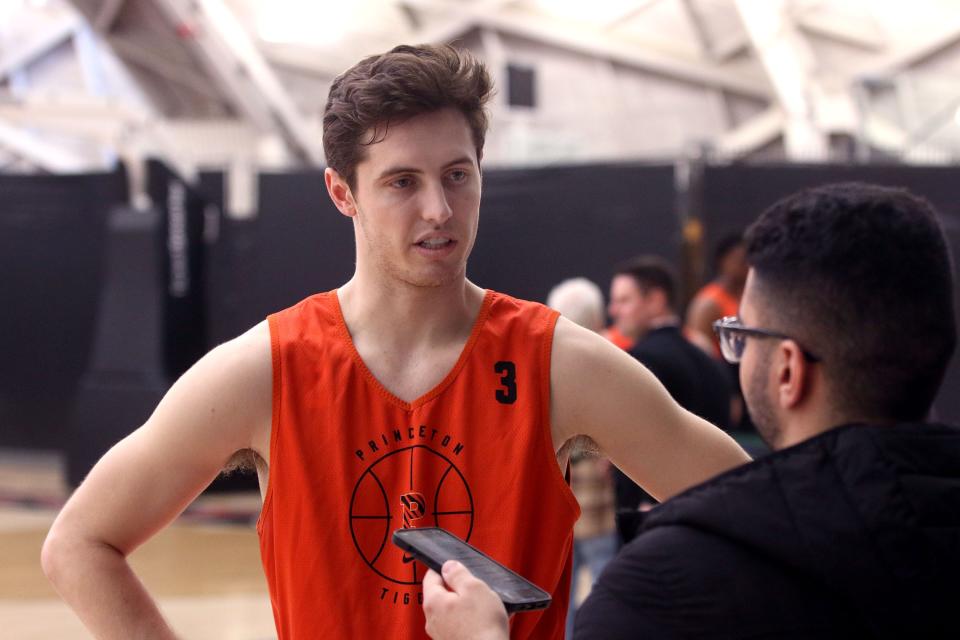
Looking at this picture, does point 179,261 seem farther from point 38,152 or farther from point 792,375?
point 38,152

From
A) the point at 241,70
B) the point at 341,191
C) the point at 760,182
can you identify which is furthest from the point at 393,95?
the point at 241,70

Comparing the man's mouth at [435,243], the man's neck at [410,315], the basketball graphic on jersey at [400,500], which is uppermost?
the man's mouth at [435,243]

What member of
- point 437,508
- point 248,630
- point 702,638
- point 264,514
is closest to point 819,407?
point 702,638

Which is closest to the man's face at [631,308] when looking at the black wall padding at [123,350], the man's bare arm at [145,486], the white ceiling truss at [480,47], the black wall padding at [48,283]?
the man's bare arm at [145,486]

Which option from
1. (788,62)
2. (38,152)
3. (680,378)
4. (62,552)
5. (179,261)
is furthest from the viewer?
(38,152)

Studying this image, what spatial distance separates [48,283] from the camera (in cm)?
977

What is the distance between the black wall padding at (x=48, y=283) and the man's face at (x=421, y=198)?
328 inches

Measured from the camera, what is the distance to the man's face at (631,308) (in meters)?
5.52

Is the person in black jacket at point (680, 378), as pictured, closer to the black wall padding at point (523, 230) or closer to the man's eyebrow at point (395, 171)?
the man's eyebrow at point (395, 171)

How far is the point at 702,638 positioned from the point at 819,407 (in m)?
0.31

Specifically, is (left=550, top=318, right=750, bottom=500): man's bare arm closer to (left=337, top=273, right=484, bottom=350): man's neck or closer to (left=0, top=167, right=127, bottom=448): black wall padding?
(left=337, top=273, right=484, bottom=350): man's neck

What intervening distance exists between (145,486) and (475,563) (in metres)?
0.67

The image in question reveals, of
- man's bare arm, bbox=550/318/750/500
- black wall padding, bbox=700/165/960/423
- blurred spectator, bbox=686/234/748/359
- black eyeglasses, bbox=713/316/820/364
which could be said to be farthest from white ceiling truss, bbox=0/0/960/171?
black eyeglasses, bbox=713/316/820/364

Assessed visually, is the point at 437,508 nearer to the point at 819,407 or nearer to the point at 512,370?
the point at 512,370
